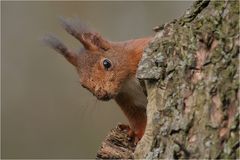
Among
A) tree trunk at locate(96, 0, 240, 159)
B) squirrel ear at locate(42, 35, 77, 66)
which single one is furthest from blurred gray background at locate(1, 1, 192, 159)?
tree trunk at locate(96, 0, 240, 159)

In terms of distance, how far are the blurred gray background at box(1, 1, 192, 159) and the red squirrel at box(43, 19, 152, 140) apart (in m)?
2.54

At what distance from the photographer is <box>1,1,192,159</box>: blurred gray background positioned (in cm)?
664

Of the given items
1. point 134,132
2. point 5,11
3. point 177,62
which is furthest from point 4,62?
point 177,62

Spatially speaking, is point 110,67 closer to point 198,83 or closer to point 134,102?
point 134,102

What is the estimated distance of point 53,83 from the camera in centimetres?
711

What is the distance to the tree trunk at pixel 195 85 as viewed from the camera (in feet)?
7.28

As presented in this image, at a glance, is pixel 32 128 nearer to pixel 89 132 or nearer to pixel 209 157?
pixel 89 132

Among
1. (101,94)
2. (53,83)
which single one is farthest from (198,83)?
(53,83)

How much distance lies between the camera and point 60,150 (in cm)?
678

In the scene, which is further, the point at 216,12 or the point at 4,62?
the point at 4,62

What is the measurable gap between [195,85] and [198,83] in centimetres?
1

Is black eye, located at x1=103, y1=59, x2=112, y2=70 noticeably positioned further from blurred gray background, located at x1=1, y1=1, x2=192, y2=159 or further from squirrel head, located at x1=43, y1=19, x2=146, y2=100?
blurred gray background, located at x1=1, y1=1, x2=192, y2=159

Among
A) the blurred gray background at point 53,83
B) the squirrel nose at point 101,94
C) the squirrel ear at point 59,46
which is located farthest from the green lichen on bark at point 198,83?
the blurred gray background at point 53,83

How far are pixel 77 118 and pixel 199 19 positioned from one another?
4.38 meters
